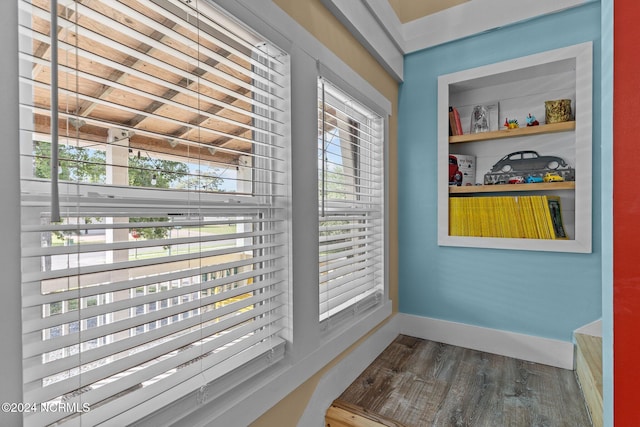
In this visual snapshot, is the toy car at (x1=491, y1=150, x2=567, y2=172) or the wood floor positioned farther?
the toy car at (x1=491, y1=150, x2=567, y2=172)

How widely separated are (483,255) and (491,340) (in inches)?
20.2

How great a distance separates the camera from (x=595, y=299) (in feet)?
5.56

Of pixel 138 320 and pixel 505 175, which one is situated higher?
pixel 505 175

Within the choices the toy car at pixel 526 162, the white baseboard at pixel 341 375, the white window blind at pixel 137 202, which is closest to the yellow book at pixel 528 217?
the toy car at pixel 526 162

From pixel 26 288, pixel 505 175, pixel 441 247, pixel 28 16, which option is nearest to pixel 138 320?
pixel 26 288

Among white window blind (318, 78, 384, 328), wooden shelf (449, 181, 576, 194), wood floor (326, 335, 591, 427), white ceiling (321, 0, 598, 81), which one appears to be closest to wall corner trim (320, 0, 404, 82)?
white ceiling (321, 0, 598, 81)

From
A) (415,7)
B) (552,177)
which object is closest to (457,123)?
(552,177)

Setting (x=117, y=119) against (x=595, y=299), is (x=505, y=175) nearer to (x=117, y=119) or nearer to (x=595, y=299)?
(x=595, y=299)

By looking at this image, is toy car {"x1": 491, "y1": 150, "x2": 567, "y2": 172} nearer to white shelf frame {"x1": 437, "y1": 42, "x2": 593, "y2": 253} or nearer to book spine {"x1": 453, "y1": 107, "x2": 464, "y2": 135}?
white shelf frame {"x1": 437, "y1": 42, "x2": 593, "y2": 253}

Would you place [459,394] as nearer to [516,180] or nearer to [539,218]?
[539,218]

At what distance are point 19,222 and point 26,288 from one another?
135 mm

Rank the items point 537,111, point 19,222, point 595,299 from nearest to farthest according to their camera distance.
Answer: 1. point 19,222
2. point 595,299
3. point 537,111

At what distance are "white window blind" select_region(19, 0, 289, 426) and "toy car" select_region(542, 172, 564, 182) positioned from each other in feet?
5.29

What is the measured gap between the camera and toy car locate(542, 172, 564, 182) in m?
1.81
